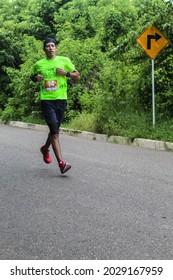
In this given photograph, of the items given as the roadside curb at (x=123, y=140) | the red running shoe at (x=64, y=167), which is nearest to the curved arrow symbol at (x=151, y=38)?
the roadside curb at (x=123, y=140)

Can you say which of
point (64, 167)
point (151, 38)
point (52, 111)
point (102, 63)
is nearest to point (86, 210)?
point (64, 167)

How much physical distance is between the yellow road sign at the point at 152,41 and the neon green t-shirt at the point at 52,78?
7.03 m

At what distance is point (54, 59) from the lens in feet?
25.0

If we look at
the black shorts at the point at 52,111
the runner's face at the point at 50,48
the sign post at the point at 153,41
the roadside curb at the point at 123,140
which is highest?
the runner's face at the point at 50,48

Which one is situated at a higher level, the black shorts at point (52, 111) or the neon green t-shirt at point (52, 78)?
the neon green t-shirt at point (52, 78)

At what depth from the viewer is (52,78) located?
757 cm

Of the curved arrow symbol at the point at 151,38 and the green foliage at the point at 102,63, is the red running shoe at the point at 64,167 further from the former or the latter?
the curved arrow symbol at the point at 151,38

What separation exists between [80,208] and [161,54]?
10.7m

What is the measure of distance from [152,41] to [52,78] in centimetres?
741

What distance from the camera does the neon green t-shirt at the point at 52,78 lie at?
298 inches

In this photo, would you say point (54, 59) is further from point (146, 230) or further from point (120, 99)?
point (120, 99)

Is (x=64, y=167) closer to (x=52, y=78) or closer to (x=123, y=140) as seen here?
(x=52, y=78)

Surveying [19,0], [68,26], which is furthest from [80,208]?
[19,0]

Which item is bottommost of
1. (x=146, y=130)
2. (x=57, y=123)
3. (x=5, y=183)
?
(x=146, y=130)
